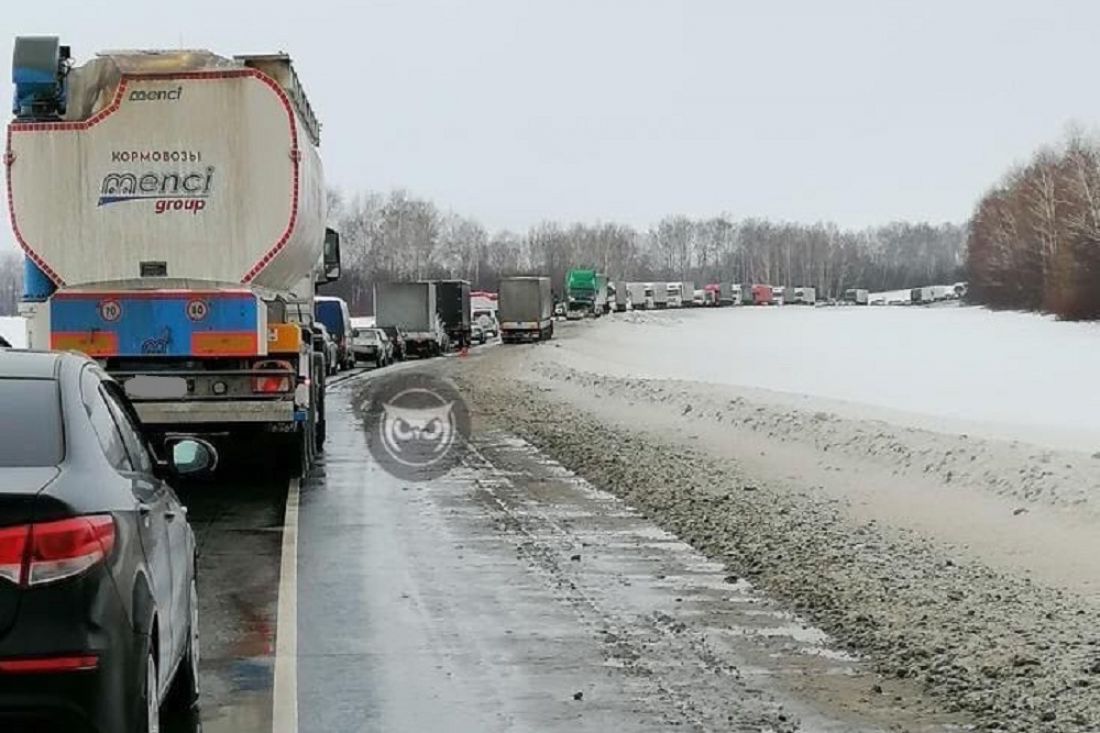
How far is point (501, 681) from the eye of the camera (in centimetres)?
784

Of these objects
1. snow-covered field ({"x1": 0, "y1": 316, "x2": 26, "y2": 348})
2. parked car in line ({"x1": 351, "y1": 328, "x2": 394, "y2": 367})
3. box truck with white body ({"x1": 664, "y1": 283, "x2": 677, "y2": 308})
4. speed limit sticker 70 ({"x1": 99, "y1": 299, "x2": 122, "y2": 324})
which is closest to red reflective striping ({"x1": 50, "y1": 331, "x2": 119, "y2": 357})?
speed limit sticker 70 ({"x1": 99, "y1": 299, "x2": 122, "y2": 324})

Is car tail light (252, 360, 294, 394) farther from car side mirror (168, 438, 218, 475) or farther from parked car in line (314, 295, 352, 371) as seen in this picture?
parked car in line (314, 295, 352, 371)

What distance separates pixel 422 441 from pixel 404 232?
495ft

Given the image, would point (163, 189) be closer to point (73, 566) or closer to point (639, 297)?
point (73, 566)

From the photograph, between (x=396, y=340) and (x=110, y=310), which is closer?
(x=110, y=310)

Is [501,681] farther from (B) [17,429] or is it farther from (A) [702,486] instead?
(A) [702,486]

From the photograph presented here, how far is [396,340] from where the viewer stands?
61.2 metres

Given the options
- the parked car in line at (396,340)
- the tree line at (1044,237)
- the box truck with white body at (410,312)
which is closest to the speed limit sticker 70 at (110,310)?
the parked car in line at (396,340)

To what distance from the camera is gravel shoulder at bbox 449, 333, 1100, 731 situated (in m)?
7.91

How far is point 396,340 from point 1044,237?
72.9 metres

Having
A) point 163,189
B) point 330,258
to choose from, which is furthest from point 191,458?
point 330,258

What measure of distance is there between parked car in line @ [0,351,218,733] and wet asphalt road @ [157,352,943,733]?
5.63ft

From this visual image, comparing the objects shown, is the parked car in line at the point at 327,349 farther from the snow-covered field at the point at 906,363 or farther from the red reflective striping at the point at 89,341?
the snow-covered field at the point at 906,363

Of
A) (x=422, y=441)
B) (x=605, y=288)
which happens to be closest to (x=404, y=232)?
(x=605, y=288)
